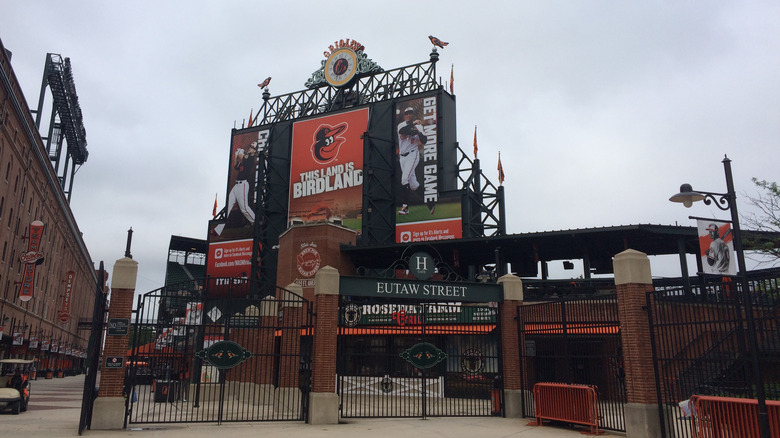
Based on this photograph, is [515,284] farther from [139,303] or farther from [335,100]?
[335,100]

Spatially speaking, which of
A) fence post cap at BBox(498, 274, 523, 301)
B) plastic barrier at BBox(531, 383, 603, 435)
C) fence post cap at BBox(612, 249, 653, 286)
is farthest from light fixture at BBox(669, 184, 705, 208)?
fence post cap at BBox(498, 274, 523, 301)

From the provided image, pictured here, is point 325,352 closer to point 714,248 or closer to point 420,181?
point 714,248

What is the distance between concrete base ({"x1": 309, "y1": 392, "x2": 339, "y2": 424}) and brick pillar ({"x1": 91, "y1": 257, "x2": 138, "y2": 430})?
499cm

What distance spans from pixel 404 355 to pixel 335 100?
43129 millimetres

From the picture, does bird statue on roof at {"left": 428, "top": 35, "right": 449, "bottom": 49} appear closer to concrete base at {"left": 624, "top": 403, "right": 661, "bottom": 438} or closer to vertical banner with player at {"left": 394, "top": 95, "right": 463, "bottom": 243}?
vertical banner with player at {"left": 394, "top": 95, "right": 463, "bottom": 243}

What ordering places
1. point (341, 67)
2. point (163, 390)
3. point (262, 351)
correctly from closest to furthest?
point (262, 351) < point (163, 390) < point (341, 67)

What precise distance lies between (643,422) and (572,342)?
360 cm

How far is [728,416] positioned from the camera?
10.9m

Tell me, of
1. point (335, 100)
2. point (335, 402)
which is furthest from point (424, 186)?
point (335, 402)

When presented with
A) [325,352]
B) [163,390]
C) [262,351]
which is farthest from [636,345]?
[163,390]

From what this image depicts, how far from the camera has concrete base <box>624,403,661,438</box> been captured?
526 inches

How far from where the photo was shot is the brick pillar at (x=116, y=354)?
14641 millimetres

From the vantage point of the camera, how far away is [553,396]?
1605 cm

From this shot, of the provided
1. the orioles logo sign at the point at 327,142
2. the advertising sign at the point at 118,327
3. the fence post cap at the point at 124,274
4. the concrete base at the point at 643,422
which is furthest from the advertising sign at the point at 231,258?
the concrete base at the point at 643,422
